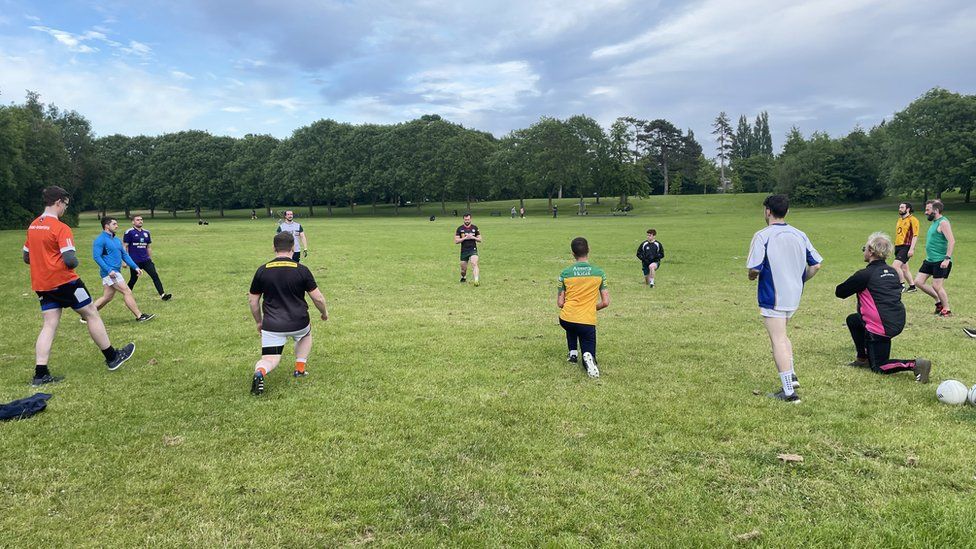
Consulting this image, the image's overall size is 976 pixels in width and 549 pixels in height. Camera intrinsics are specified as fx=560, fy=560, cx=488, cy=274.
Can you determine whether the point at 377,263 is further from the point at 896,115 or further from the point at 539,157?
the point at 896,115

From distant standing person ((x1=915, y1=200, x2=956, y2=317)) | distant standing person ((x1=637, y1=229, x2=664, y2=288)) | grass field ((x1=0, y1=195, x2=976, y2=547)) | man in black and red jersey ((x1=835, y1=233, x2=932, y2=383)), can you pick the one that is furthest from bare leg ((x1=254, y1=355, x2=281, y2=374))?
distant standing person ((x1=915, y1=200, x2=956, y2=317))

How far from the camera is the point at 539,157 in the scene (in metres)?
75.9

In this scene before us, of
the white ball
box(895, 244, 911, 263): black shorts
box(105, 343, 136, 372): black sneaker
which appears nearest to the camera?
the white ball

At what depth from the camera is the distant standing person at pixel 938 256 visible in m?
11.0

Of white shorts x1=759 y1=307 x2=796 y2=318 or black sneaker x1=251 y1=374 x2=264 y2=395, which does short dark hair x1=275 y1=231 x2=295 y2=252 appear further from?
white shorts x1=759 y1=307 x2=796 y2=318

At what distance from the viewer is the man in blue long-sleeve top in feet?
34.2

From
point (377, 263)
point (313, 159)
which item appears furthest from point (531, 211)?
point (377, 263)

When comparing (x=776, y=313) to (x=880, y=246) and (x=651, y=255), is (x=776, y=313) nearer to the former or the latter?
(x=880, y=246)

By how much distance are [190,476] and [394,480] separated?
5.41ft

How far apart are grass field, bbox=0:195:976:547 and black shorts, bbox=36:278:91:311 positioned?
0.91 meters

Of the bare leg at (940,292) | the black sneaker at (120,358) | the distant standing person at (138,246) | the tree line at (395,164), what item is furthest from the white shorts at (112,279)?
the tree line at (395,164)

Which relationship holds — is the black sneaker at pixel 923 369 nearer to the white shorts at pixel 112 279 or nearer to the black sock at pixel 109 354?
the black sock at pixel 109 354

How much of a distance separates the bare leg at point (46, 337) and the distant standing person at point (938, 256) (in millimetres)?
14649

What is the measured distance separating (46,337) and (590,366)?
681 centimetres
